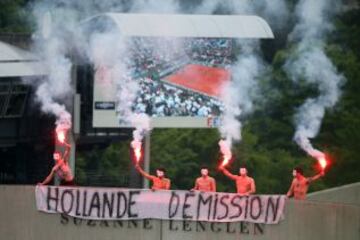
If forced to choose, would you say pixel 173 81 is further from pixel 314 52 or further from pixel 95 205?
pixel 95 205

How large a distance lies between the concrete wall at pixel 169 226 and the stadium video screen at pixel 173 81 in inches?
401

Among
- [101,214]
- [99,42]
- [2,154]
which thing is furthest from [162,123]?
[101,214]

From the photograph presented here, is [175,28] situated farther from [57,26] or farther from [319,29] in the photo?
[319,29]

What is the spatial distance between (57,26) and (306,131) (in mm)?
7168

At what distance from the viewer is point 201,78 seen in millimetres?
37469

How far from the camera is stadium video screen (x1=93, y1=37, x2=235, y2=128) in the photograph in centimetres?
3572

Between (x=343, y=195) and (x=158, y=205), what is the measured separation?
26.5ft

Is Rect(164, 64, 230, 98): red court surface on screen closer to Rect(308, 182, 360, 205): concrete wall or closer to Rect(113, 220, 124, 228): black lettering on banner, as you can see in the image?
Rect(308, 182, 360, 205): concrete wall

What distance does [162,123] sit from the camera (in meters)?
38.5

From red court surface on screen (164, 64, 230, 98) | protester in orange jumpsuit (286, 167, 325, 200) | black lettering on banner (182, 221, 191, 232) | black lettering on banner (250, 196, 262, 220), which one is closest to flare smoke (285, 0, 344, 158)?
red court surface on screen (164, 64, 230, 98)

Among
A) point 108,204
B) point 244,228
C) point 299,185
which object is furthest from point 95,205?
point 299,185

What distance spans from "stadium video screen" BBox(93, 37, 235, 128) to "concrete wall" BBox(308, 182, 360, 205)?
6231 mm

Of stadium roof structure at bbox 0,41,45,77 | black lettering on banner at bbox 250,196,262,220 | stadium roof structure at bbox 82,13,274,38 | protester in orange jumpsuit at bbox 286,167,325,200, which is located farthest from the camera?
stadium roof structure at bbox 0,41,45,77

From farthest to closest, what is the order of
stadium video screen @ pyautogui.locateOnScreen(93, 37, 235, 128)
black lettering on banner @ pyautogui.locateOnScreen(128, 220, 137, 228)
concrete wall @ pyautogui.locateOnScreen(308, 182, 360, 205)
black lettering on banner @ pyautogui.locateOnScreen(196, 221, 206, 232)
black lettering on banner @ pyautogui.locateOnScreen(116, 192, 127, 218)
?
1. stadium video screen @ pyautogui.locateOnScreen(93, 37, 235, 128)
2. concrete wall @ pyautogui.locateOnScreen(308, 182, 360, 205)
3. black lettering on banner @ pyautogui.locateOnScreen(116, 192, 127, 218)
4. black lettering on banner @ pyautogui.locateOnScreen(128, 220, 137, 228)
5. black lettering on banner @ pyautogui.locateOnScreen(196, 221, 206, 232)
